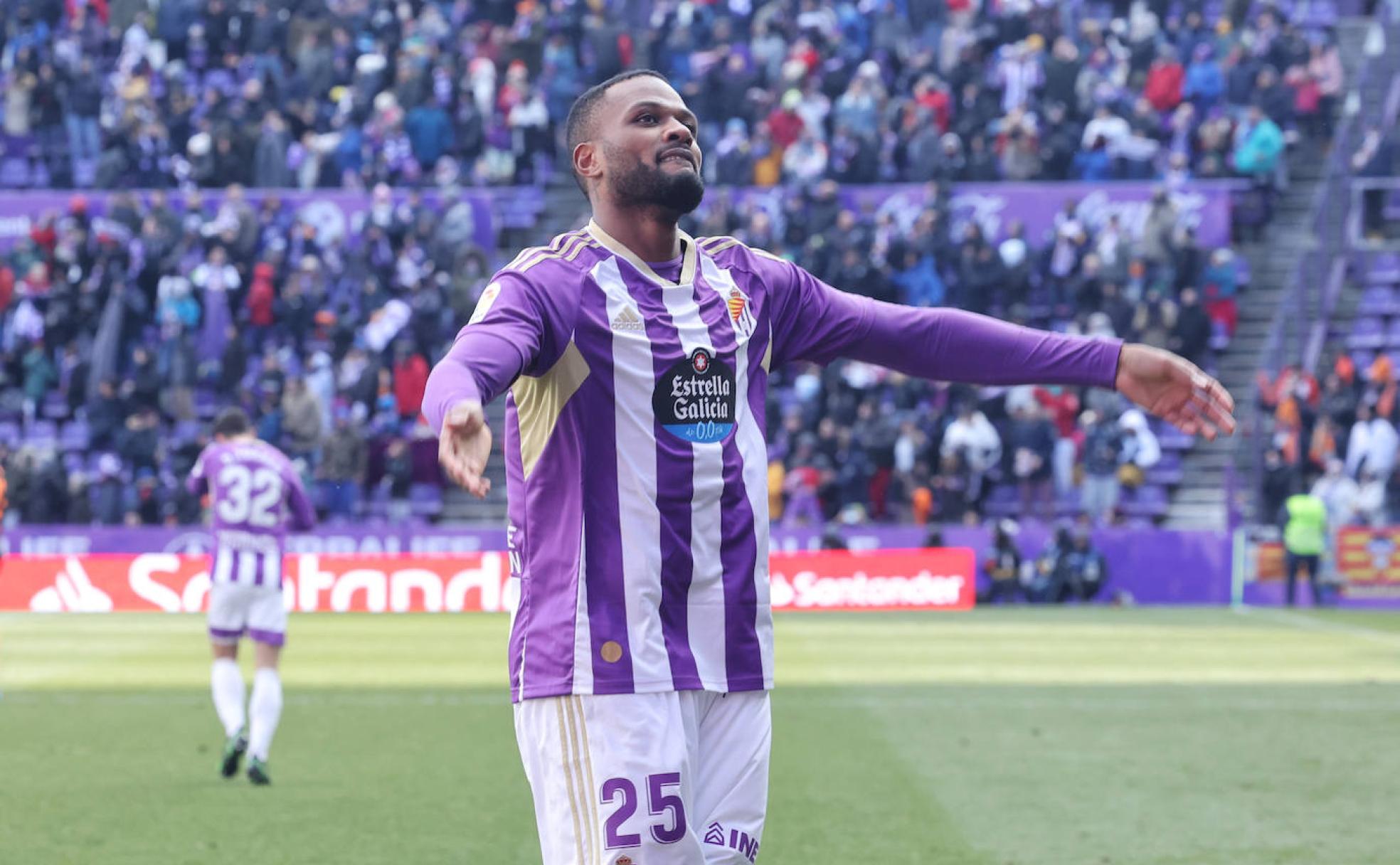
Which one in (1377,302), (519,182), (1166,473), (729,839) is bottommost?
(1166,473)

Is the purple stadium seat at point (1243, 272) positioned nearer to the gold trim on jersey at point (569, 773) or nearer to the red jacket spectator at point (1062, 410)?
the red jacket spectator at point (1062, 410)

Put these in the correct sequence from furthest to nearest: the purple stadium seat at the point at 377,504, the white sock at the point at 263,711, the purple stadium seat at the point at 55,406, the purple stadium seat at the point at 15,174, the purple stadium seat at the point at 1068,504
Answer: the purple stadium seat at the point at 15,174, the purple stadium seat at the point at 55,406, the purple stadium seat at the point at 377,504, the purple stadium seat at the point at 1068,504, the white sock at the point at 263,711

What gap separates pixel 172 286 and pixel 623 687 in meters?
25.2

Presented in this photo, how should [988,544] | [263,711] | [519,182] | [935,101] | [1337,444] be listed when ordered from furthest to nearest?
[519,182] < [935,101] < [1337,444] < [988,544] < [263,711]

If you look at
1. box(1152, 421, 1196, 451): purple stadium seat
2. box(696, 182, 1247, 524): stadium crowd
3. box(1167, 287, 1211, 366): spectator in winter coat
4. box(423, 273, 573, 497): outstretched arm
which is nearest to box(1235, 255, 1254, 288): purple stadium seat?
box(696, 182, 1247, 524): stadium crowd

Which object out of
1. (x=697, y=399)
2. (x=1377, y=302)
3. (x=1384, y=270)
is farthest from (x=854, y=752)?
(x=1384, y=270)

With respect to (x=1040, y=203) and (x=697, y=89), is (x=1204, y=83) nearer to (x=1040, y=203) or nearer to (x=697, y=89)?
(x=1040, y=203)

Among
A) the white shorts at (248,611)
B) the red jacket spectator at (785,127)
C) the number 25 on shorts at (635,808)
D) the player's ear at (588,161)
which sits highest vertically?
the red jacket spectator at (785,127)

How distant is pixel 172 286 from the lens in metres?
28.3

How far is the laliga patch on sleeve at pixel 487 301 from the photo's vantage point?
4203mm

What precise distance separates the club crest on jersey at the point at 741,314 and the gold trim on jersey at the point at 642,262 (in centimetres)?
10

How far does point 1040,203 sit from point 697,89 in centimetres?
559

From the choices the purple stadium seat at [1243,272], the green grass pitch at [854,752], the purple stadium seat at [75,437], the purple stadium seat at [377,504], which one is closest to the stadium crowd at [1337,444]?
the purple stadium seat at [1243,272]

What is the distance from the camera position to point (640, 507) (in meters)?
4.41
